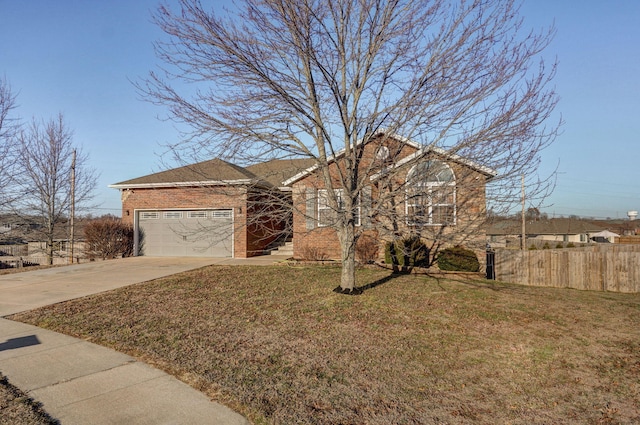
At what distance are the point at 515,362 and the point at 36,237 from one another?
21455 mm

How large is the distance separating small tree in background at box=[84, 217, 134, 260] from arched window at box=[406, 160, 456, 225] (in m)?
14.4

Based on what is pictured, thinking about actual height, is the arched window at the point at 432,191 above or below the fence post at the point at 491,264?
above

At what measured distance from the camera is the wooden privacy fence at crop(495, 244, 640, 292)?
12.3m

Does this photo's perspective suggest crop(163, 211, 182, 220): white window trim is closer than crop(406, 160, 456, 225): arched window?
No

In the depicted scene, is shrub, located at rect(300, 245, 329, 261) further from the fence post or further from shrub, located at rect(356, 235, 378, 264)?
the fence post

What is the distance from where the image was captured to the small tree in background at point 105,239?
1702cm

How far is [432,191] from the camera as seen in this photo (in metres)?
7.08

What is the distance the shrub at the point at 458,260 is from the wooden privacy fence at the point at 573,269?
1.70m

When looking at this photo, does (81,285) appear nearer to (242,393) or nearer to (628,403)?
(242,393)

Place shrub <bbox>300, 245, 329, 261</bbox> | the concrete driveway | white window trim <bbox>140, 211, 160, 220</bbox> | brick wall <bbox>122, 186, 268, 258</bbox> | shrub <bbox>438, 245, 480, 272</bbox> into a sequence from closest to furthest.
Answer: the concrete driveway, shrub <bbox>438, 245, 480, 272</bbox>, shrub <bbox>300, 245, 329, 261</bbox>, brick wall <bbox>122, 186, 268, 258</bbox>, white window trim <bbox>140, 211, 160, 220</bbox>

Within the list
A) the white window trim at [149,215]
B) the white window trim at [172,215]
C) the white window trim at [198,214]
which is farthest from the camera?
the white window trim at [149,215]

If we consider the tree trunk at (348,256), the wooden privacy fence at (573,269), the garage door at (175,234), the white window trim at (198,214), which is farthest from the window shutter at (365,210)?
the white window trim at (198,214)

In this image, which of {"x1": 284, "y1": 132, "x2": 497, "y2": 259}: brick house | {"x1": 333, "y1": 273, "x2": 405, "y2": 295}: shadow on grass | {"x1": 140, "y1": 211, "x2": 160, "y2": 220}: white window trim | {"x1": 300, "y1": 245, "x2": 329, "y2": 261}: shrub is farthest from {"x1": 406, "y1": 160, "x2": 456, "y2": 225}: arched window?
{"x1": 140, "y1": 211, "x2": 160, "y2": 220}: white window trim

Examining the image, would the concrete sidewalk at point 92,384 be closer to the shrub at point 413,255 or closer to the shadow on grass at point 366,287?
the shadow on grass at point 366,287
